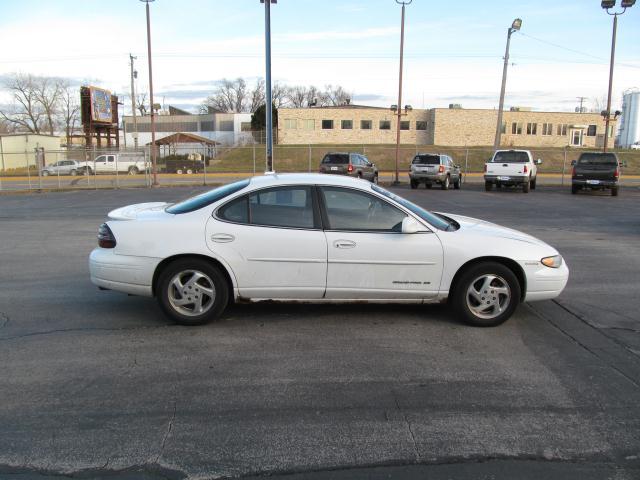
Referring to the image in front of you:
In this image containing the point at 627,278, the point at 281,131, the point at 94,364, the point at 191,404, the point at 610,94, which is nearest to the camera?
the point at 191,404

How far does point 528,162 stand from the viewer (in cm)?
2519

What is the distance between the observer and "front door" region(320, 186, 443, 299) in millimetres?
5320

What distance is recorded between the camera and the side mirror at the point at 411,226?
5.34 m

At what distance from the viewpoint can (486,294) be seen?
5.46 metres

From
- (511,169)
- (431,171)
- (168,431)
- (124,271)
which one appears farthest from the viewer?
(431,171)

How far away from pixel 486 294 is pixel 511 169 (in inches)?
841

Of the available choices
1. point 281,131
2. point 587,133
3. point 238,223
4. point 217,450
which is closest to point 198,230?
point 238,223

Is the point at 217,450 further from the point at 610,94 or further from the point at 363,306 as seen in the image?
the point at 610,94

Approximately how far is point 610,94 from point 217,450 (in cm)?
3406

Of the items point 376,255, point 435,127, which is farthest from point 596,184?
point 435,127

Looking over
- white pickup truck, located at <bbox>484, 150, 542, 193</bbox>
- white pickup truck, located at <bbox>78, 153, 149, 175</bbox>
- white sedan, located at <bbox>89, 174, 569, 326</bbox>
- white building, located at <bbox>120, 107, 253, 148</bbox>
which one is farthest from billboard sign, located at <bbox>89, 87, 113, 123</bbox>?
white sedan, located at <bbox>89, 174, 569, 326</bbox>

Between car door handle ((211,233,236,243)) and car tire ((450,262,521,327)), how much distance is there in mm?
2251

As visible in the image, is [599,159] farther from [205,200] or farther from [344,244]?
[205,200]

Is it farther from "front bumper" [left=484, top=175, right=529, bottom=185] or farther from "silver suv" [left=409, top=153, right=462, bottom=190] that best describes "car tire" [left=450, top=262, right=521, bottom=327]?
"silver suv" [left=409, top=153, right=462, bottom=190]
